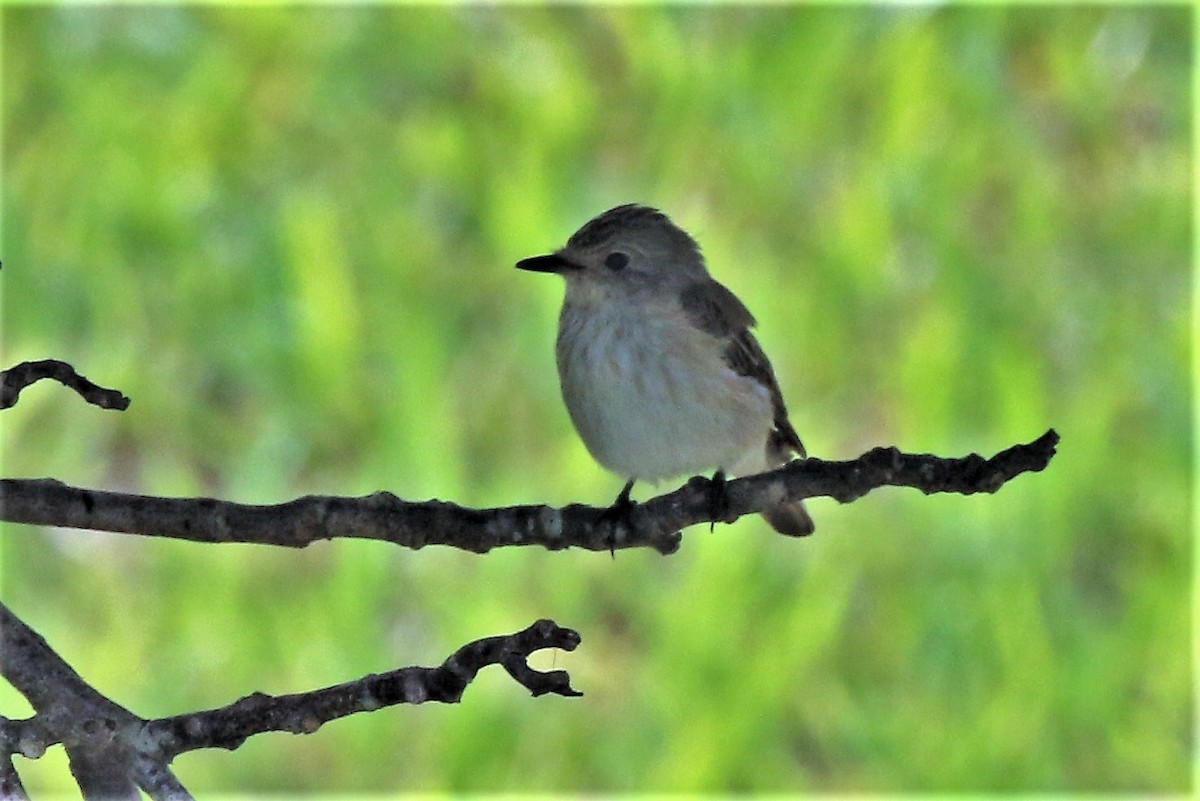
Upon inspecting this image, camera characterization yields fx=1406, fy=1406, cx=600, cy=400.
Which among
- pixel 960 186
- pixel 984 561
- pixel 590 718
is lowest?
→ pixel 590 718

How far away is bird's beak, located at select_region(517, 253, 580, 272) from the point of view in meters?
2.05

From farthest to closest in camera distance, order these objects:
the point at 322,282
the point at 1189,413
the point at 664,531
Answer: the point at 1189,413, the point at 322,282, the point at 664,531

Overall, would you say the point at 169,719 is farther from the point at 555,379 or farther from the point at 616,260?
the point at 555,379

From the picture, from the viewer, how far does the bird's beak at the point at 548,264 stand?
2.05 metres

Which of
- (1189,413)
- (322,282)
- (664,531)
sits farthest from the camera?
(1189,413)

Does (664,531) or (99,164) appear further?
(99,164)

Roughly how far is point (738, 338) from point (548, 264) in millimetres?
339

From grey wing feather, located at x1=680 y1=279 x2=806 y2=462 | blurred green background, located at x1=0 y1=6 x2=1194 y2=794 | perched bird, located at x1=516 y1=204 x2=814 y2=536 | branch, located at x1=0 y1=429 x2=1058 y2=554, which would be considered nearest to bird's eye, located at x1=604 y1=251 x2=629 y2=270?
perched bird, located at x1=516 y1=204 x2=814 y2=536

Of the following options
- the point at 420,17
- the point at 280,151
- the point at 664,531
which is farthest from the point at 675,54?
the point at 664,531

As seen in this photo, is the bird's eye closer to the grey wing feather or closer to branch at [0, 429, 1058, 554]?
the grey wing feather

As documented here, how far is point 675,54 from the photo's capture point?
3100 millimetres

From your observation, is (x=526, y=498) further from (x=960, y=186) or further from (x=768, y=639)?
(x=960, y=186)

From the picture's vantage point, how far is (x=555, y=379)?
→ 3020 mm

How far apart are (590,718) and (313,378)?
921mm
